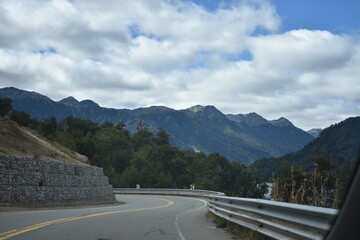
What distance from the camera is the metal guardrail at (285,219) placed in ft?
16.1

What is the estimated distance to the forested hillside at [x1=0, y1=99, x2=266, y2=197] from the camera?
288 feet

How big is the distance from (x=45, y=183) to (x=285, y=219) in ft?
61.7

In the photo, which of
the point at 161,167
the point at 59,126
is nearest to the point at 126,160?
the point at 161,167

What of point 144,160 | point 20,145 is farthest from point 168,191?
point 144,160

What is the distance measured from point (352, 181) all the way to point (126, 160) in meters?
107

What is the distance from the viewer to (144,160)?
104125 millimetres

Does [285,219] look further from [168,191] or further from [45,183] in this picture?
[168,191]

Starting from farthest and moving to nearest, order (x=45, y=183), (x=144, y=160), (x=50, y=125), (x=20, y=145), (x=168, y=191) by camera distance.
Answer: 1. (x=50, y=125)
2. (x=144, y=160)
3. (x=168, y=191)
4. (x=20, y=145)
5. (x=45, y=183)

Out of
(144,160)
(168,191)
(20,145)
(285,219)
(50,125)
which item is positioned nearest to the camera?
(285,219)

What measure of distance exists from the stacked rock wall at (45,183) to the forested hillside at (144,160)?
4158 cm

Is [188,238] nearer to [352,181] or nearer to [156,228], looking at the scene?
[156,228]

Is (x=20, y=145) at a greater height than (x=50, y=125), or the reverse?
(x=50, y=125)

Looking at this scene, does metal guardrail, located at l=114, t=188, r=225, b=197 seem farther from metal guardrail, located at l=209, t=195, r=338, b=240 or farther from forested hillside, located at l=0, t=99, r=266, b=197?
metal guardrail, located at l=209, t=195, r=338, b=240

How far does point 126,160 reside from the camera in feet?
353
